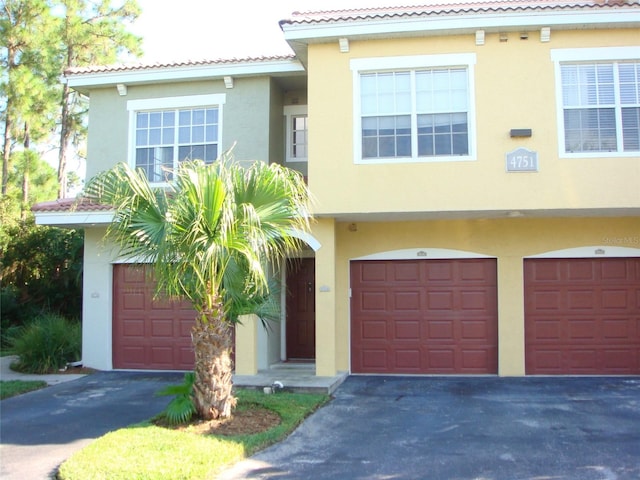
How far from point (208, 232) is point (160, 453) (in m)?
2.52

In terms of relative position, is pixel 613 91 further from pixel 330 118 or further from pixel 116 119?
pixel 116 119

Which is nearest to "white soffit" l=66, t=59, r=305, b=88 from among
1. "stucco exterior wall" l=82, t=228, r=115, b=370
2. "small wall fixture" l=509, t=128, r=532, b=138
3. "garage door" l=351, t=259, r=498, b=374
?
"stucco exterior wall" l=82, t=228, r=115, b=370

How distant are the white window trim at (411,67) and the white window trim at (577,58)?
1.40 metres

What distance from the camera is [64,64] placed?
24188mm

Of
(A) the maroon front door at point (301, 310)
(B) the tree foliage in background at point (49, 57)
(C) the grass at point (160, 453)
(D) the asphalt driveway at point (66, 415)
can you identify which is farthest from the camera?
(B) the tree foliage in background at point (49, 57)

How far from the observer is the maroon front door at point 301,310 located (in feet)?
44.3

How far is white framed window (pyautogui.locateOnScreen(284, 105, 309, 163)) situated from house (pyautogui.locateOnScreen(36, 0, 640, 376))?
0.15 feet

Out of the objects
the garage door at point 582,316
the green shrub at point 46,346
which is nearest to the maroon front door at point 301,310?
the garage door at point 582,316

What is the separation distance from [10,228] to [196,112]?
26.6 ft

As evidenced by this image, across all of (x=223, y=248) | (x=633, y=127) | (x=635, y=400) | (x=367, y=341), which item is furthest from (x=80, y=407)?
(x=633, y=127)

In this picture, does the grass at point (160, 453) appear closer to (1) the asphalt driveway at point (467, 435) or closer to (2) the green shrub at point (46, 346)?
(1) the asphalt driveway at point (467, 435)

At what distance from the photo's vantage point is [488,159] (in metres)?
10.5

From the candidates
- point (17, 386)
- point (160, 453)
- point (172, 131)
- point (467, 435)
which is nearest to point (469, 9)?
point (172, 131)

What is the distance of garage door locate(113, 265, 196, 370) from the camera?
12992 mm
